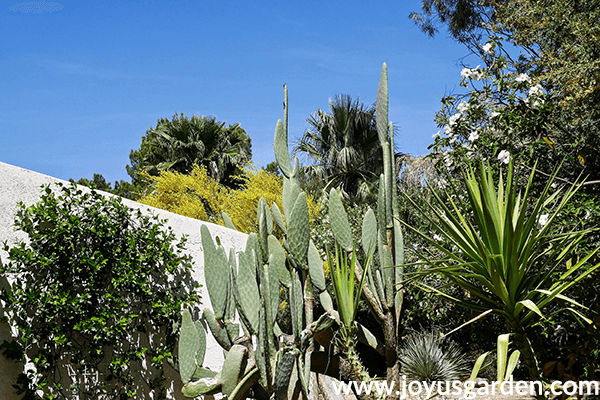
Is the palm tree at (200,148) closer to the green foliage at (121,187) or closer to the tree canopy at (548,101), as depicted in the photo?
the green foliage at (121,187)

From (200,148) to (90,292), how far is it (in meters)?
12.2

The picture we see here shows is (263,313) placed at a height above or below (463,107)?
below

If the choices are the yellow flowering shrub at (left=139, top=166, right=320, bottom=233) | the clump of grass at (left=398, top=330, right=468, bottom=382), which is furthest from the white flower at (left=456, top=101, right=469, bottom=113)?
the yellow flowering shrub at (left=139, top=166, right=320, bottom=233)

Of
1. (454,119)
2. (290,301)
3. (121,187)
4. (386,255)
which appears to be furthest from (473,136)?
(121,187)

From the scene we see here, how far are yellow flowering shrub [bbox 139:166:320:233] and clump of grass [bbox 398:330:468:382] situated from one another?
17.7 ft

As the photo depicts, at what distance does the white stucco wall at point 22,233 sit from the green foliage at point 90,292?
0.26 ft

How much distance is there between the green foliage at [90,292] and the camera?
362cm

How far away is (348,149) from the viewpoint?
1362 cm

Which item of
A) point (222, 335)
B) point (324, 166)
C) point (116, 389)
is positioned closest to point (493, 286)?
point (222, 335)

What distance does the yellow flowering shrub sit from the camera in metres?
10.9

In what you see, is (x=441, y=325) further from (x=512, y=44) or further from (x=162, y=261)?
(x=512, y=44)

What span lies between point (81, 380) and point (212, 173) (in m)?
11.8

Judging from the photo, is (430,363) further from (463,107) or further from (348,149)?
(348,149)

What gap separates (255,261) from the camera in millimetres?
3602
